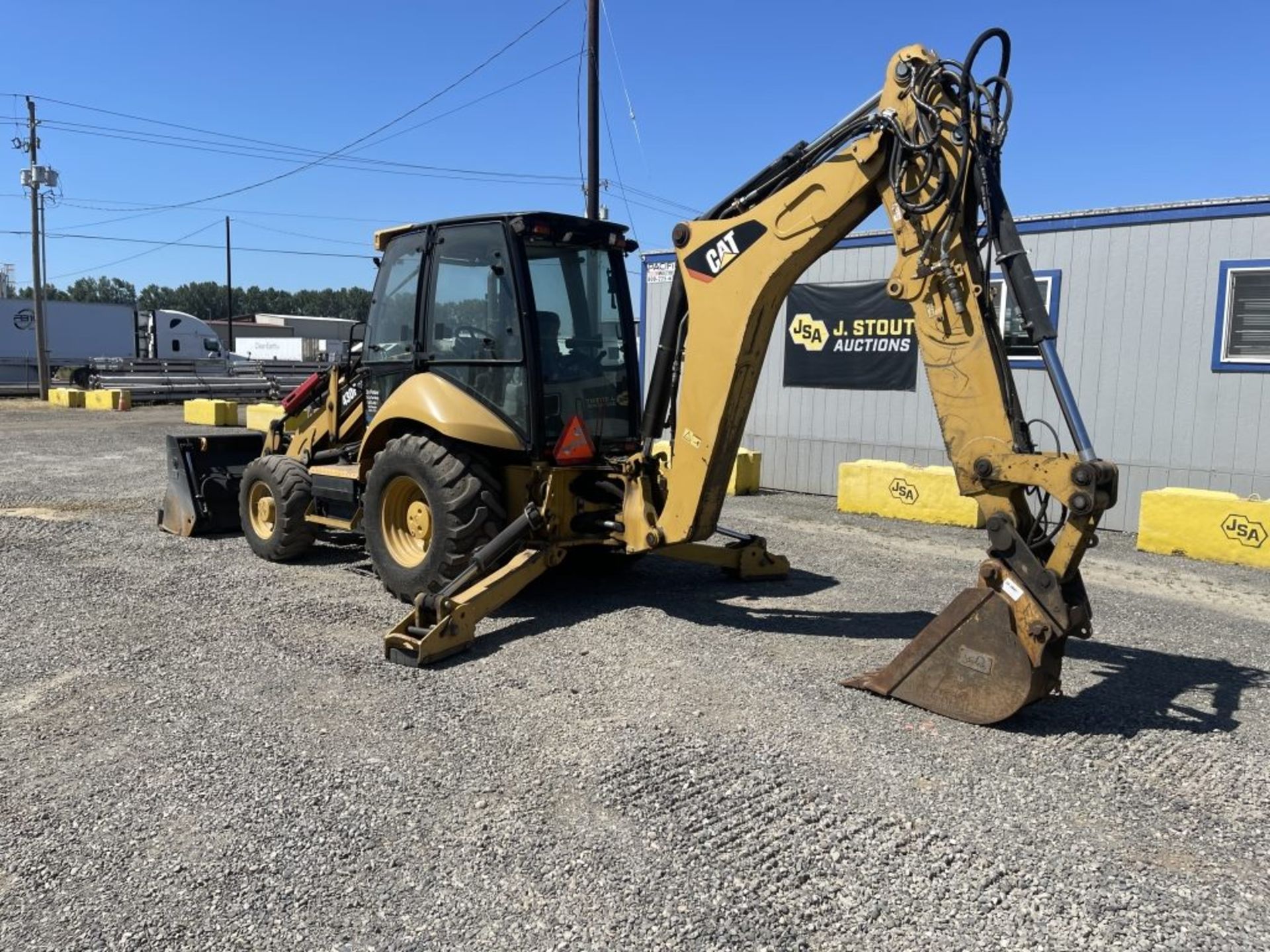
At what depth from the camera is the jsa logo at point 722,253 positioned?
5.54 metres

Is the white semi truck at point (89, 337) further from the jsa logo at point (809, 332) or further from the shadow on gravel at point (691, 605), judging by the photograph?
the shadow on gravel at point (691, 605)

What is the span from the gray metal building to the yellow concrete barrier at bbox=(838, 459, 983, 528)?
1.00 metres

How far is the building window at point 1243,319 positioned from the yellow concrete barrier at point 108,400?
26561 mm

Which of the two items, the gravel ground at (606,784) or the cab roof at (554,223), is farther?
the cab roof at (554,223)

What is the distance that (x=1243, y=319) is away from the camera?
32.0 feet

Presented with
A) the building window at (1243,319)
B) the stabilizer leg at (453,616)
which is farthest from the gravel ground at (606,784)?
the building window at (1243,319)

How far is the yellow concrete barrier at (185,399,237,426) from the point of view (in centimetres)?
2184

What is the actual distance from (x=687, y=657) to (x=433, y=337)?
293 centimetres

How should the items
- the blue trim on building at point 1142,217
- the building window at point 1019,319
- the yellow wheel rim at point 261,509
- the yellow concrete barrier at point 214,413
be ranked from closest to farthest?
the yellow wheel rim at point 261,509
the blue trim on building at point 1142,217
the building window at point 1019,319
the yellow concrete barrier at point 214,413

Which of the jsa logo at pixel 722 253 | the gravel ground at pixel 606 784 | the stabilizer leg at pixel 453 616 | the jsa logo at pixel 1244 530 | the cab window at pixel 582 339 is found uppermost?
the jsa logo at pixel 722 253

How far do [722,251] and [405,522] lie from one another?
3006mm

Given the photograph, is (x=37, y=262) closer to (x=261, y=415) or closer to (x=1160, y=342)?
(x=261, y=415)

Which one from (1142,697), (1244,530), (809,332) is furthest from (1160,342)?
(1142,697)

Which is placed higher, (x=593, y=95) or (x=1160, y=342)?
(x=593, y=95)
